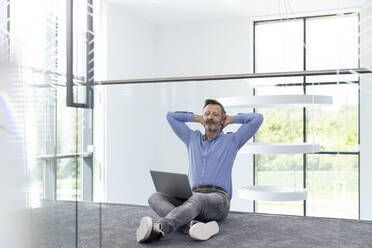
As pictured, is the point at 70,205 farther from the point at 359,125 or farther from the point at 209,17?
the point at 209,17

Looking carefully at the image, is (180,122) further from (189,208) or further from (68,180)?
(68,180)

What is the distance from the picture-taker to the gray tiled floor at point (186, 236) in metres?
1.14

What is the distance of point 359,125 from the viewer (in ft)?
5.18

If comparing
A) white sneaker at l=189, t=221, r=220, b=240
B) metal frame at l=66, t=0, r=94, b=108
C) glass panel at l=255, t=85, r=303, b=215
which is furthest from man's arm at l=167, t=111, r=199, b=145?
glass panel at l=255, t=85, r=303, b=215

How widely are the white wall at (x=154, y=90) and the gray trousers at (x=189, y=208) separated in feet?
2.65

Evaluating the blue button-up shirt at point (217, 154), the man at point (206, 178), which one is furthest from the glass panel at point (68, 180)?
the blue button-up shirt at point (217, 154)

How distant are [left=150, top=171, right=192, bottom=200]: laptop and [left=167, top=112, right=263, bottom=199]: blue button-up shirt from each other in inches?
9.1

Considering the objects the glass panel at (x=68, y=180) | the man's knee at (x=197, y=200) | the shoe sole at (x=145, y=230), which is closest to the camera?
the glass panel at (x=68, y=180)

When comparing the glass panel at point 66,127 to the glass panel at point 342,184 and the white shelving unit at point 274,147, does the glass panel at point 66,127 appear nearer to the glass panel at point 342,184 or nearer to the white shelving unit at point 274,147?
the glass panel at point 342,184

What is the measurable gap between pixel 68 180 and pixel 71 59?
0.32m

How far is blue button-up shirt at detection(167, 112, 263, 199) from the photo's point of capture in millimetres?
2543

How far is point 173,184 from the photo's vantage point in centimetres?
233

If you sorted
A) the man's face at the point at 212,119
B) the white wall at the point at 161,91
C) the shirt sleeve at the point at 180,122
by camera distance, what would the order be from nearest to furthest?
the man's face at the point at 212,119, the shirt sleeve at the point at 180,122, the white wall at the point at 161,91

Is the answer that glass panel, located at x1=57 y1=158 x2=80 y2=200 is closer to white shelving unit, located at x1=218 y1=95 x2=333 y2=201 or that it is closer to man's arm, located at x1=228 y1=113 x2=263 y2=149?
white shelving unit, located at x1=218 y1=95 x2=333 y2=201
